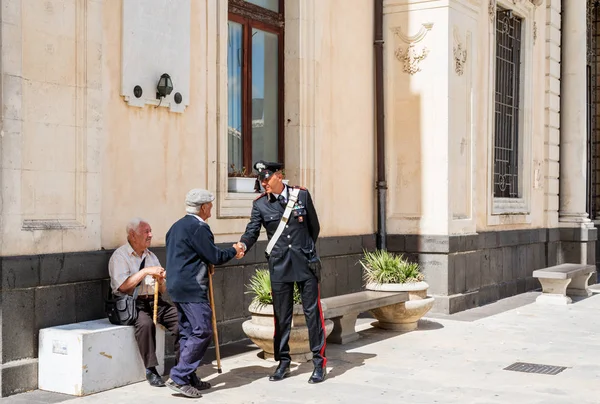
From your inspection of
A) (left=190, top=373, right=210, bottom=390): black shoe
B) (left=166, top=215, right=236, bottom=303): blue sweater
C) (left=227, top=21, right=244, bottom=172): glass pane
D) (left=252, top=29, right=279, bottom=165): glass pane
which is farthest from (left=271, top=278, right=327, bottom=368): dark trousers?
(left=252, top=29, right=279, bottom=165): glass pane

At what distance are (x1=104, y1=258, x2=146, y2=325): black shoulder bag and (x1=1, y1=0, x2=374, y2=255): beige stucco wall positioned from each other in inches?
22.7

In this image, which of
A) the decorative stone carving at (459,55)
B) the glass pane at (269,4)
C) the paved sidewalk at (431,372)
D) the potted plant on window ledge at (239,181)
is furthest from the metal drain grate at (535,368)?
the decorative stone carving at (459,55)

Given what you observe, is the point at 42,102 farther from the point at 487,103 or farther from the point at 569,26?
the point at 569,26

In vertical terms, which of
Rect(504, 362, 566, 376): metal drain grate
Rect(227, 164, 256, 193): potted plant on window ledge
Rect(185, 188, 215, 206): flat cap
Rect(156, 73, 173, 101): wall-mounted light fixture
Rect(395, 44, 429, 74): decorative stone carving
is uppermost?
Rect(395, 44, 429, 74): decorative stone carving

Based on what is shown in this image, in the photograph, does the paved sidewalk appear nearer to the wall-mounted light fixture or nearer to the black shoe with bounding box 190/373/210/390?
the black shoe with bounding box 190/373/210/390

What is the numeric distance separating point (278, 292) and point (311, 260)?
0.40 meters

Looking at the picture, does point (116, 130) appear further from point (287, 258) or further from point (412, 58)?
point (412, 58)

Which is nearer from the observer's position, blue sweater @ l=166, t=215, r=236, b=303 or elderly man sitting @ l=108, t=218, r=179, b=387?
blue sweater @ l=166, t=215, r=236, b=303

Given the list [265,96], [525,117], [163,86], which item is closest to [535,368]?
[163,86]

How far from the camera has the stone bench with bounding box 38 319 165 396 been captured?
6871mm

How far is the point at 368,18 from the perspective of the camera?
12336mm

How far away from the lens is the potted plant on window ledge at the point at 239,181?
9.84 metres

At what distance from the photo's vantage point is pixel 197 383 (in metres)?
7.17

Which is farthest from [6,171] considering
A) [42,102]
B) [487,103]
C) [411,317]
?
[487,103]
